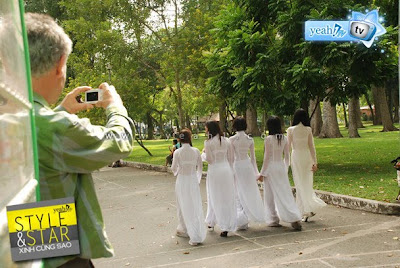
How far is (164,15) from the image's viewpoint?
20.7 metres

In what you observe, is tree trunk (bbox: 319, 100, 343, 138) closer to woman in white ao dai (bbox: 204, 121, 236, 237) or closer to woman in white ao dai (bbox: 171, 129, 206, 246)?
woman in white ao dai (bbox: 204, 121, 236, 237)

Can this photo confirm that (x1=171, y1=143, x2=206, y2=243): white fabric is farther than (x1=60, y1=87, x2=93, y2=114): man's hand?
Yes

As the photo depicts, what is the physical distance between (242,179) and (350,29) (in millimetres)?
6359

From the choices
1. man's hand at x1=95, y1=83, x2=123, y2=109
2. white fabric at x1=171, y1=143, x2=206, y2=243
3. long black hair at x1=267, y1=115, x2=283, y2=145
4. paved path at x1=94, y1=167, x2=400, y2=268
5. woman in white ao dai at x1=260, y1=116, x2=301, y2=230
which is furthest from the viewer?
long black hair at x1=267, y1=115, x2=283, y2=145

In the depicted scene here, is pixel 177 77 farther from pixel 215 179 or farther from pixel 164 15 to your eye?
pixel 215 179

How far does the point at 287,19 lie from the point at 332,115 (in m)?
20.1

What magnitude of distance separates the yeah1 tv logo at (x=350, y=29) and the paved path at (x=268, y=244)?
5.22m

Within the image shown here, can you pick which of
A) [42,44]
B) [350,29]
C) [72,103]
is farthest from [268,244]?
[350,29]

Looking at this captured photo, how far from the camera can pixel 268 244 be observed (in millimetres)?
6910

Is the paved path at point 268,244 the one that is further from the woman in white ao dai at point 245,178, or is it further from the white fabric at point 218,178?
the white fabric at point 218,178

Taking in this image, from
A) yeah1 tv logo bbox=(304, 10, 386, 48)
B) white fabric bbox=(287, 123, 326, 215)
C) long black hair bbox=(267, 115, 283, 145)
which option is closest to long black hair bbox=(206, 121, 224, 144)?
long black hair bbox=(267, 115, 283, 145)

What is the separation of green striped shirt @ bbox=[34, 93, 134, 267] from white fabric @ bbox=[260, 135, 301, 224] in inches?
251

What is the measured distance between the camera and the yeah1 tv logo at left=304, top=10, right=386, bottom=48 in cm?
1263

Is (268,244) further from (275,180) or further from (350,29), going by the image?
(350,29)
